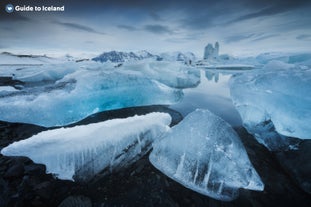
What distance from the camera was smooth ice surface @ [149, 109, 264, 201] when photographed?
1486mm

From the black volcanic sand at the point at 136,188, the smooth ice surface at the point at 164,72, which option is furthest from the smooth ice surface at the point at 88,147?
the smooth ice surface at the point at 164,72

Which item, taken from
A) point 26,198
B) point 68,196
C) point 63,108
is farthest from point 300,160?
point 63,108

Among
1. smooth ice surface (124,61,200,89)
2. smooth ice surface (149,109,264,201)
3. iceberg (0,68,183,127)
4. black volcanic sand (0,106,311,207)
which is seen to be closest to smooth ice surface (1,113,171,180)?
black volcanic sand (0,106,311,207)

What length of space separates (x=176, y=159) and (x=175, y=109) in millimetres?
2417

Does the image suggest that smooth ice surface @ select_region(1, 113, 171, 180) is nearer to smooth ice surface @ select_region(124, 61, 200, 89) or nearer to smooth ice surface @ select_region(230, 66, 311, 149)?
smooth ice surface @ select_region(230, 66, 311, 149)

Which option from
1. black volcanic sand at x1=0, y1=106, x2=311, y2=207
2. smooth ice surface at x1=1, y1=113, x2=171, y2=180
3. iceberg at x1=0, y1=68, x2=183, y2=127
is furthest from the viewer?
iceberg at x1=0, y1=68, x2=183, y2=127

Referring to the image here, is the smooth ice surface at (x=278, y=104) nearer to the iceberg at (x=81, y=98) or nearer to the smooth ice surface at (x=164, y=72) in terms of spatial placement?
the iceberg at (x=81, y=98)

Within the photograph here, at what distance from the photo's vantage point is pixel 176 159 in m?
1.70

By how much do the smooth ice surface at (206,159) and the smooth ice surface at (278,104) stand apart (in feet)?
2.90

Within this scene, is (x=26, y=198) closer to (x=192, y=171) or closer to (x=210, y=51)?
(x=192, y=171)

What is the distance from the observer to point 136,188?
1.60 meters

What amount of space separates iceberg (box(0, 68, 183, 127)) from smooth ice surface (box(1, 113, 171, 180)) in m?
1.13

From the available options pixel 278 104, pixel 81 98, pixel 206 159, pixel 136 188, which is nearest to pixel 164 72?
pixel 81 98

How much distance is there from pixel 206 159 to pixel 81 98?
283cm
